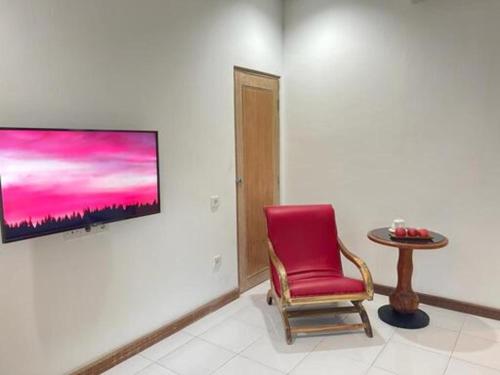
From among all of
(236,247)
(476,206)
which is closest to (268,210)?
(236,247)

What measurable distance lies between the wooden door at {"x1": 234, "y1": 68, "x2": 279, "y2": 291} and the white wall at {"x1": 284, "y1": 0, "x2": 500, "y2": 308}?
9.7 inches

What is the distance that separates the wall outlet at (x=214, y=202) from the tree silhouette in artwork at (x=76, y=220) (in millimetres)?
713

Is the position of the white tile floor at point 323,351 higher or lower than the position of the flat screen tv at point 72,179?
lower

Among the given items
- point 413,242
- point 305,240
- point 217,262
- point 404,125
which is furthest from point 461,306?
point 217,262

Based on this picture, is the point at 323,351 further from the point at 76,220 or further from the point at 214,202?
the point at 76,220

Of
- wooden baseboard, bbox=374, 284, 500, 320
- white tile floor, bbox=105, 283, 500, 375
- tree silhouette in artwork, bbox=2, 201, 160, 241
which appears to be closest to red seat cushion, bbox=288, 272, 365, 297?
white tile floor, bbox=105, 283, 500, 375

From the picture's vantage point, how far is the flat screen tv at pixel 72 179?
1841 mm

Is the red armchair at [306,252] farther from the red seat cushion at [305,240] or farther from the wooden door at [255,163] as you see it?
the wooden door at [255,163]

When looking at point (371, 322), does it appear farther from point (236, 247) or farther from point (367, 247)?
point (236, 247)

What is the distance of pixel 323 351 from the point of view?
2635mm

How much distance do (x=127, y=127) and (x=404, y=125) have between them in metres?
2.41

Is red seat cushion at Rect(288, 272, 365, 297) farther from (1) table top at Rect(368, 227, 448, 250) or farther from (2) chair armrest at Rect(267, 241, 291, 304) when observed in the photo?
(1) table top at Rect(368, 227, 448, 250)

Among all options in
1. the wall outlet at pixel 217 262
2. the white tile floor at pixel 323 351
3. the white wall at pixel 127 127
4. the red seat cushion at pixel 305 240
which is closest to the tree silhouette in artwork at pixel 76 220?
the white wall at pixel 127 127

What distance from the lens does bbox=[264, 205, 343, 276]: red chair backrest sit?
323 centimetres
